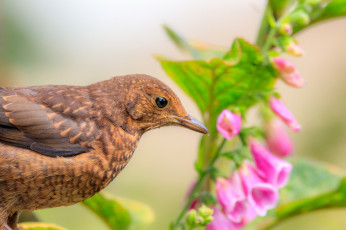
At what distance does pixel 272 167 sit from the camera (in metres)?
2.45

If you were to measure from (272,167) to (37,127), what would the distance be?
1.06 meters

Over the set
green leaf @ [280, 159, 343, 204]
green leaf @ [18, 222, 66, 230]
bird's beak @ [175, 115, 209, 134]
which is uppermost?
bird's beak @ [175, 115, 209, 134]

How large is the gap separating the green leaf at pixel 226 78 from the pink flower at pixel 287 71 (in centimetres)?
5

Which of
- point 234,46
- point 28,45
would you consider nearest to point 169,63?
point 234,46

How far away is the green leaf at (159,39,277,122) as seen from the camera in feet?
7.29

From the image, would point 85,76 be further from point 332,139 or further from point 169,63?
point 169,63

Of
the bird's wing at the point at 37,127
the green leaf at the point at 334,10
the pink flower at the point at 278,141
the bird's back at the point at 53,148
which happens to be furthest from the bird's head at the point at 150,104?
the pink flower at the point at 278,141

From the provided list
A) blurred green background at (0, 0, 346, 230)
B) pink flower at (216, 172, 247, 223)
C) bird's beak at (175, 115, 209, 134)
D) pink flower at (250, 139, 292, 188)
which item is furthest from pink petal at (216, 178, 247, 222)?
blurred green background at (0, 0, 346, 230)

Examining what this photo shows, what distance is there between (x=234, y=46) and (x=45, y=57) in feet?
15.3

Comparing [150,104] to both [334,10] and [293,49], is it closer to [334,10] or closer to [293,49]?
[293,49]

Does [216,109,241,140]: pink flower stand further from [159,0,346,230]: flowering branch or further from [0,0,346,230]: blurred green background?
[0,0,346,230]: blurred green background

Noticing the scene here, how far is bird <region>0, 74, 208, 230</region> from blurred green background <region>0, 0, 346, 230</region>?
5.45 feet

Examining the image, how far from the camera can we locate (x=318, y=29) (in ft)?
32.7

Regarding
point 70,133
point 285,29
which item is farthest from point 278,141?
point 70,133
